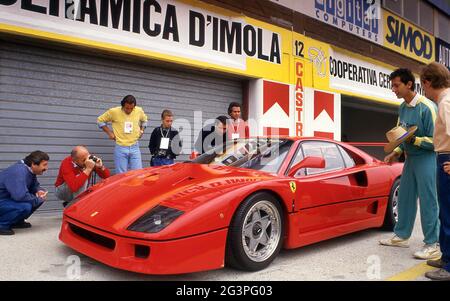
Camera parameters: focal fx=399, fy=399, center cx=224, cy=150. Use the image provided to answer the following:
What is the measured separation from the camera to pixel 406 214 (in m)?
3.91

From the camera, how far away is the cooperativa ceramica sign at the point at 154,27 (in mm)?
5297

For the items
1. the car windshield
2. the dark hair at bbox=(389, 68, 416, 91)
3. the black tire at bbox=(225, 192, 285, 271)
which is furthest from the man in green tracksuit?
the black tire at bbox=(225, 192, 285, 271)

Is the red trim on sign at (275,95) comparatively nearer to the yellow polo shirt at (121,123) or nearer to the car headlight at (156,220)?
the yellow polo shirt at (121,123)

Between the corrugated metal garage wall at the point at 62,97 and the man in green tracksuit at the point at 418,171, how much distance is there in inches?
168

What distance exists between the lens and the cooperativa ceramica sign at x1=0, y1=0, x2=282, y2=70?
17.4 ft

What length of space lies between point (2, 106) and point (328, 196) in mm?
4298

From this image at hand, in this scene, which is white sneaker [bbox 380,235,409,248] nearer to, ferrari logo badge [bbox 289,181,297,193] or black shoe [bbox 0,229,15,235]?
ferrari logo badge [bbox 289,181,297,193]

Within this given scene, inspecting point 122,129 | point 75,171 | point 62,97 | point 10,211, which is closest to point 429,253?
point 75,171

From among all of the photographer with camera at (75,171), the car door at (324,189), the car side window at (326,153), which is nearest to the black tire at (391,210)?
the car door at (324,189)

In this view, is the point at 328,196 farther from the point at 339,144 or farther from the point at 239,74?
the point at 239,74

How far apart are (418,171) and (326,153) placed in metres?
0.87

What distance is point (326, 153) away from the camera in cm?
409

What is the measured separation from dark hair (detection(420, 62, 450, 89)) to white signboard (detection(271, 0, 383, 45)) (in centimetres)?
584
